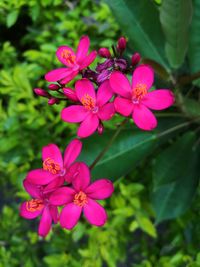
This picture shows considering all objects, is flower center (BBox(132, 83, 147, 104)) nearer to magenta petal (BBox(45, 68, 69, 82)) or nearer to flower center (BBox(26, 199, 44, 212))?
magenta petal (BBox(45, 68, 69, 82))

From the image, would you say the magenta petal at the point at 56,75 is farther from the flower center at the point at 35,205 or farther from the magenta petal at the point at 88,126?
the flower center at the point at 35,205

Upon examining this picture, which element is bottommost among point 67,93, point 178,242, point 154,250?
point 154,250

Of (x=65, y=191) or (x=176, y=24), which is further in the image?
(x=176, y=24)

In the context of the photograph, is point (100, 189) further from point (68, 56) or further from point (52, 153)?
point (68, 56)

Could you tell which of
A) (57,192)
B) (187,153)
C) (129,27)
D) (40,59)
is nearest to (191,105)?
(187,153)

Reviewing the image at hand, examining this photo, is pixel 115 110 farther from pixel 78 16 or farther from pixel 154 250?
pixel 78 16

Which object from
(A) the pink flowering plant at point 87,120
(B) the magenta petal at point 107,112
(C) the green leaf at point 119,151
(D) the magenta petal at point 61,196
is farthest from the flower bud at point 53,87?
(C) the green leaf at point 119,151

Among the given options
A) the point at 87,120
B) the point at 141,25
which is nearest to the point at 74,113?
the point at 87,120

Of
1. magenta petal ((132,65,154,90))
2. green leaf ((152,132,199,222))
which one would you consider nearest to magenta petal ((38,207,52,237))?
magenta petal ((132,65,154,90))
